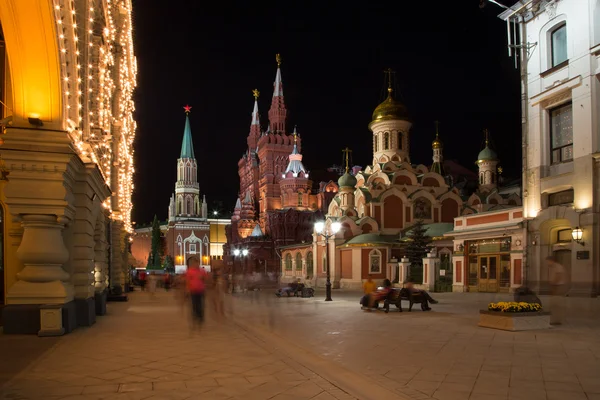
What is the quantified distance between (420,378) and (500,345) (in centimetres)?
345

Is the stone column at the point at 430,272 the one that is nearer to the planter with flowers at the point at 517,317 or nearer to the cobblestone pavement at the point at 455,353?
the cobblestone pavement at the point at 455,353

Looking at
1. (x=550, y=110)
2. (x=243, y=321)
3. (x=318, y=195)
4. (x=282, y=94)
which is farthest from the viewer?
(x=282, y=94)

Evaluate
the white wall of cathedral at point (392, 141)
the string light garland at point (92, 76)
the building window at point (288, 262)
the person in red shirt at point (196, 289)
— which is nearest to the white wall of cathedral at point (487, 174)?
the white wall of cathedral at point (392, 141)

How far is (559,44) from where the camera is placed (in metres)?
24.5

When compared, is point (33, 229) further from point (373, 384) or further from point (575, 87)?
point (575, 87)

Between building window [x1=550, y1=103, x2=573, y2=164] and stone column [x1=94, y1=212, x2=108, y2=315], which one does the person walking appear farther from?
stone column [x1=94, y1=212, x2=108, y2=315]

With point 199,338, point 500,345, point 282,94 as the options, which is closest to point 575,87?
point 500,345

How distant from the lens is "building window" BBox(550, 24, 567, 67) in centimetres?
2419

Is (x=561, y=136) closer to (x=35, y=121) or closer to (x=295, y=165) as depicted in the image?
(x=35, y=121)

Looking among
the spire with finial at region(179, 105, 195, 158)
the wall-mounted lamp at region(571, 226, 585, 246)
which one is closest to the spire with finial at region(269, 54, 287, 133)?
the spire with finial at region(179, 105, 195, 158)

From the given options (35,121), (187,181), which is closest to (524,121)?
(35,121)

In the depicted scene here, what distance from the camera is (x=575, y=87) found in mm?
22797

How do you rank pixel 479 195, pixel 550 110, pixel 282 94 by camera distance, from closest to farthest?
pixel 550 110 < pixel 479 195 < pixel 282 94

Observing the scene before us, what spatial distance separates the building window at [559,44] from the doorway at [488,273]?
979cm
